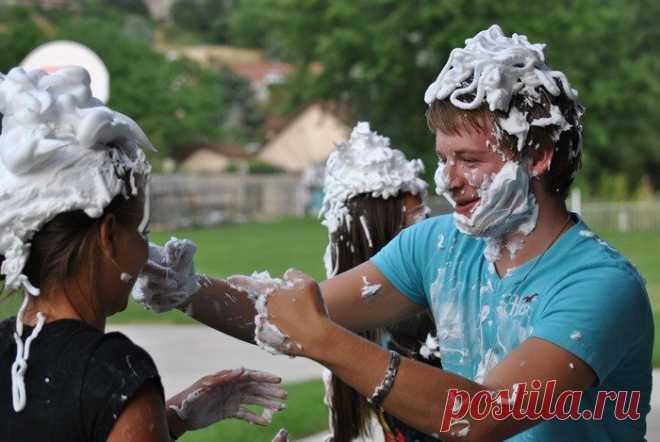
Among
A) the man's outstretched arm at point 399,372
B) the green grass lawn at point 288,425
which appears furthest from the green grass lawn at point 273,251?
the man's outstretched arm at point 399,372

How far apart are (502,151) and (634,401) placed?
670mm

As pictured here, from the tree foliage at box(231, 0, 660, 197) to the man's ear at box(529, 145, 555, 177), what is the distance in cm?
3156

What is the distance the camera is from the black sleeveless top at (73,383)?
2.15 metres

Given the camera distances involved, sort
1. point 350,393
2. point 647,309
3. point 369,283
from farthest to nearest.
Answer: point 350,393 < point 369,283 < point 647,309

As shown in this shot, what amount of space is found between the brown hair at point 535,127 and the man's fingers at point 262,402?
79 cm

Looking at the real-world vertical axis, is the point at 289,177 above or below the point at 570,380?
below

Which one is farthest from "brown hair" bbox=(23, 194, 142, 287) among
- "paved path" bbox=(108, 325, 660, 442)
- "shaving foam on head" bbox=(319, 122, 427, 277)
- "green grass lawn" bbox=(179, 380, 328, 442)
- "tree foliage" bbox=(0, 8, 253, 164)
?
"tree foliage" bbox=(0, 8, 253, 164)

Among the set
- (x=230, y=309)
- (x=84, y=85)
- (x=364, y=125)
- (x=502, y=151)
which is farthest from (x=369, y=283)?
(x=364, y=125)

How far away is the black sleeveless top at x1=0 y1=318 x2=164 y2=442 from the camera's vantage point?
2152mm

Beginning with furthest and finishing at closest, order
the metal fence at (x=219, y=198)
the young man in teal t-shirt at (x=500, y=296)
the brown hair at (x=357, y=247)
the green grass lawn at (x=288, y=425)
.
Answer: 1. the metal fence at (x=219, y=198)
2. the green grass lawn at (x=288, y=425)
3. the brown hair at (x=357, y=247)
4. the young man in teal t-shirt at (x=500, y=296)

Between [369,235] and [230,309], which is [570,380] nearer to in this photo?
[230,309]

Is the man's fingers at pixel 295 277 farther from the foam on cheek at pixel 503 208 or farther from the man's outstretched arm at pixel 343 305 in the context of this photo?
the man's outstretched arm at pixel 343 305

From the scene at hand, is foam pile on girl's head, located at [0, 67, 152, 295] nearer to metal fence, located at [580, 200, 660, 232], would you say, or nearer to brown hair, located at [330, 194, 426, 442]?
brown hair, located at [330, 194, 426, 442]

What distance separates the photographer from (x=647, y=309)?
105 inches
